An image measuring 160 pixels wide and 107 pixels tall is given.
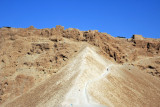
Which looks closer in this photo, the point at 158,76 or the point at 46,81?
the point at 46,81

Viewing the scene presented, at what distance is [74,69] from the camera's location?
29438mm

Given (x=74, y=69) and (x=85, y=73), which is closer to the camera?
(x=85, y=73)

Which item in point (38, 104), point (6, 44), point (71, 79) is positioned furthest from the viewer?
point (6, 44)

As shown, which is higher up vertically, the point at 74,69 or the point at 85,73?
the point at 74,69

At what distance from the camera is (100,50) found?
127 ft

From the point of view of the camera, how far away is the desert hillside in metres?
24.8

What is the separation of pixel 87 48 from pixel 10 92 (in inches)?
559

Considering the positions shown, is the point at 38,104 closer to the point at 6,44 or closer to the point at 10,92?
the point at 10,92

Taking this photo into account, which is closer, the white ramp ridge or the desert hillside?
the white ramp ridge

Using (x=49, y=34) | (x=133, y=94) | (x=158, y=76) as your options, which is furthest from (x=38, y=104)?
(x=158, y=76)

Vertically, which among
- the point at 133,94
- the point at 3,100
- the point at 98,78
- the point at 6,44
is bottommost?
the point at 3,100

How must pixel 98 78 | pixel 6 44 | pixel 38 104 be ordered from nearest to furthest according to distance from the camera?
1. pixel 38 104
2. pixel 98 78
3. pixel 6 44

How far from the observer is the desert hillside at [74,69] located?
24767 millimetres

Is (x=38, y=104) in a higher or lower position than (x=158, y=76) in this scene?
lower
